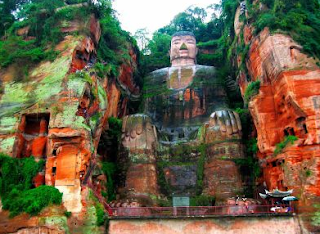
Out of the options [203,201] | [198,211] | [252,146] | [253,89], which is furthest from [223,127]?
[198,211]

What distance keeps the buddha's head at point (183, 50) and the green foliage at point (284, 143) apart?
64.0 ft

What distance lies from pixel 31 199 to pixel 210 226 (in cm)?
849

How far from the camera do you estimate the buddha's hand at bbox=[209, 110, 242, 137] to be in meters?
24.0

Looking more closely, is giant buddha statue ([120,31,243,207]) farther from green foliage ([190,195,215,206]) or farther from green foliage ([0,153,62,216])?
green foliage ([0,153,62,216])

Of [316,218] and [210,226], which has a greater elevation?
[316,218]

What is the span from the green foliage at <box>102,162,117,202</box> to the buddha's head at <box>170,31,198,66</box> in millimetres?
17549

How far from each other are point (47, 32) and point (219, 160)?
46.2 feet

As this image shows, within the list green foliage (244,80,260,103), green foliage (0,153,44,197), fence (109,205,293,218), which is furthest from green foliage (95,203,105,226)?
green foliage (244,80,260,103)

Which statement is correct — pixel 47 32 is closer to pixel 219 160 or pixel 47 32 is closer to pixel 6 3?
pixel 6 3

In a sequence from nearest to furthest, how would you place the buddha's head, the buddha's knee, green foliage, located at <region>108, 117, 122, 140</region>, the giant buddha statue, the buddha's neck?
the giant buddha statue < the buddha's knee < green foliage, located at <region>108, 117, 122, 140</region> < the buddha's neck < the buddha's head

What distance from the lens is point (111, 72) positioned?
1042 inches

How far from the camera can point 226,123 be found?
2436 centimetres

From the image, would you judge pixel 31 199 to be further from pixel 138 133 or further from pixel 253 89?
pixel 253 89

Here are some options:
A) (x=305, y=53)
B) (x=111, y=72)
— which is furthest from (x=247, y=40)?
(x=111, y=72)
